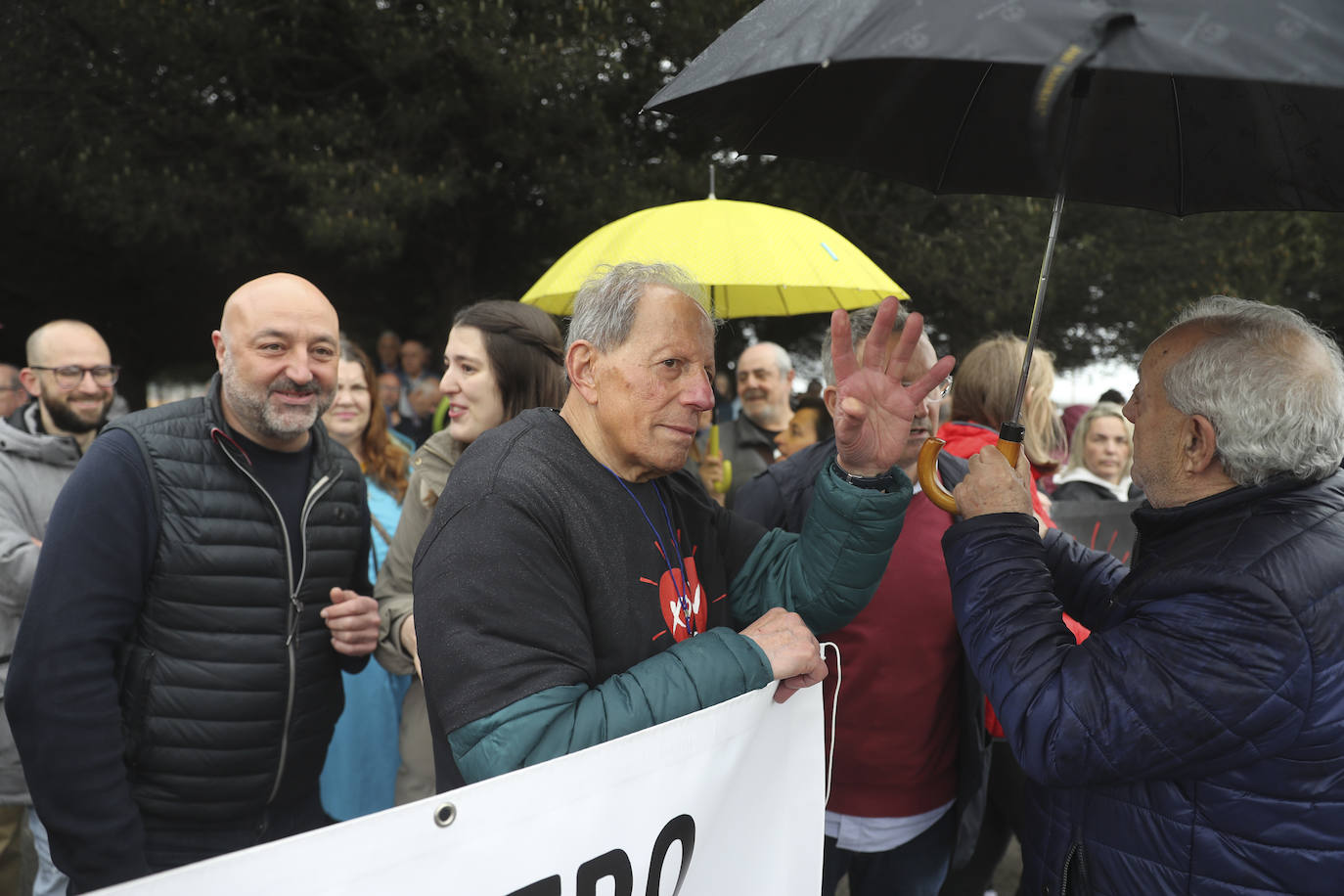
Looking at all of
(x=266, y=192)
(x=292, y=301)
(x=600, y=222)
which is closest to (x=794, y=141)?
(x=292, y=301)

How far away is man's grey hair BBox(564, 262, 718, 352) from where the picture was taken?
181 cm

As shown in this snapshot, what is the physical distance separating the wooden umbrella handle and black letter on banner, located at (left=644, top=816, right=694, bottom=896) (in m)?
0.85

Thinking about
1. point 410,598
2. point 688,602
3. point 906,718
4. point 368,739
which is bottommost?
point 368,739

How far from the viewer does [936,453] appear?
2146mm

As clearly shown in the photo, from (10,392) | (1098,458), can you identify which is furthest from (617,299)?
(10,392)

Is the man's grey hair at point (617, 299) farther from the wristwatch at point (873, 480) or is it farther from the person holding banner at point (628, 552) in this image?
the wristwatch at point (873, 480)

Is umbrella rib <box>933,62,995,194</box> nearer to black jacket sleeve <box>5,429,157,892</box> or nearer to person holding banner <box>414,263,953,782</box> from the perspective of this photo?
person holding banner <box>414,263,953,782</box>

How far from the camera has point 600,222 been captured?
35.5 feet

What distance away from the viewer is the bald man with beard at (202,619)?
6.57ft

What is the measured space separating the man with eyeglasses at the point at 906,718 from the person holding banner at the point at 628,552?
482 millimetres

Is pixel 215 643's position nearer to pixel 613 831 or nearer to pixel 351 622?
pixel 351 622

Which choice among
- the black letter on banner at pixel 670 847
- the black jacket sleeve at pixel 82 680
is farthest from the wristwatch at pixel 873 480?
the black jacket sleeve at pixel 82 680

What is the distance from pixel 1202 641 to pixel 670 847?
95 cm

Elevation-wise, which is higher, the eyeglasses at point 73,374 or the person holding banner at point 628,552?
the eyeglasses at point 73,374
